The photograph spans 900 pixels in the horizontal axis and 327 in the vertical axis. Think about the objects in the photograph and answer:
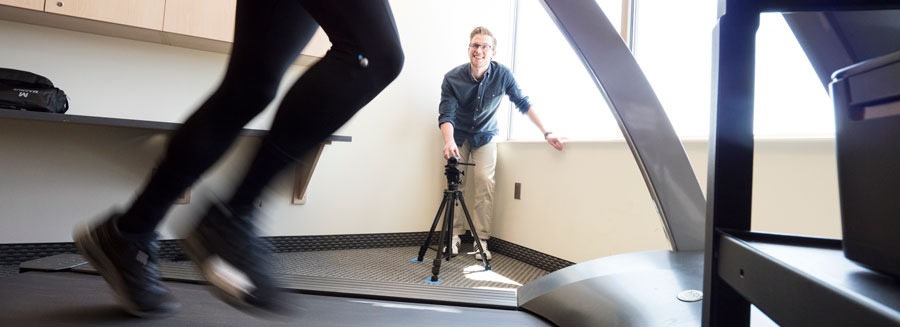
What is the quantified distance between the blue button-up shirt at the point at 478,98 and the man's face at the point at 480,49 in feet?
0.25

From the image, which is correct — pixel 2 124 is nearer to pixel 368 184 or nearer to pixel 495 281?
pixel 368 184

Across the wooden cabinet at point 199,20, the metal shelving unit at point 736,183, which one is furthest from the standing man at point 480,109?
the metal shelving unit at point 736,183

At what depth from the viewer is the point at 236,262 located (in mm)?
571

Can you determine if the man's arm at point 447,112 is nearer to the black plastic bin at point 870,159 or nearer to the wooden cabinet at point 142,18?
the wooden cabinet at point 142,18

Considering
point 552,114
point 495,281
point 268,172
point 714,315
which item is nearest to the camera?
point 714,315

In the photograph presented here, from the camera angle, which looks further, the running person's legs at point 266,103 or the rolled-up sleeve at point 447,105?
the rolled-up sleeve at point 447,105

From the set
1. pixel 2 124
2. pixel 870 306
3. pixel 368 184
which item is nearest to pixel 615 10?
pixel 368 184

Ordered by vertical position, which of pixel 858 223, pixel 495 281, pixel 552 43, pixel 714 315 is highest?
pixel 552 43

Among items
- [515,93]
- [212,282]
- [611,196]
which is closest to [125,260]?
[212,282]

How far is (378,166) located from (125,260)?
2196mm

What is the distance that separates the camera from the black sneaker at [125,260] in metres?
0.70

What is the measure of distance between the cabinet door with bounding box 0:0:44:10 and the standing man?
1901mm

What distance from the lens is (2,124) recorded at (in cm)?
197

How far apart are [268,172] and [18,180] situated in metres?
2.26
